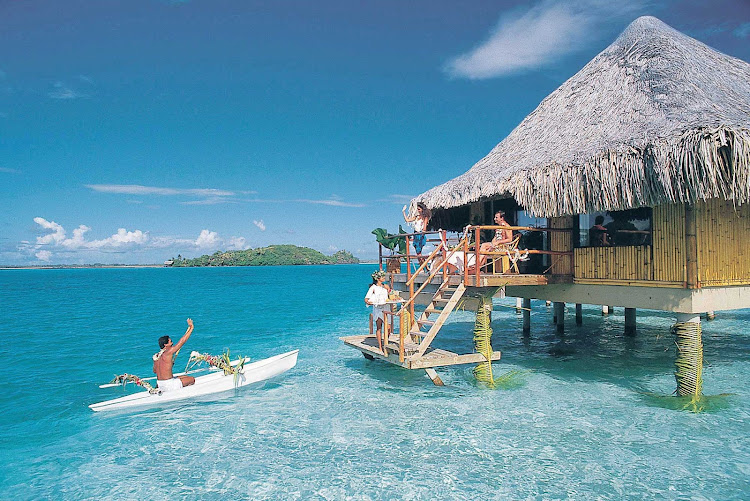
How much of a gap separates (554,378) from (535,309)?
1438 centimetres

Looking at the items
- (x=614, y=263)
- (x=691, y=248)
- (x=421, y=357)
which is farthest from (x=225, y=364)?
(x=691, y=248)

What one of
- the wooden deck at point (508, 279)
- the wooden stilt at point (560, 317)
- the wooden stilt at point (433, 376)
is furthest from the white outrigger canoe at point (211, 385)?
the wooden stilt at point (560, 317)

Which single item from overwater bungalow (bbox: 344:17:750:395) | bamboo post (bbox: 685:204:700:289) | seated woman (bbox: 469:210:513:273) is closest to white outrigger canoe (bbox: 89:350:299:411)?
overwater bungalow (bbox: 344:17:750:395)

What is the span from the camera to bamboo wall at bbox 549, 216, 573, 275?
11.0 meters

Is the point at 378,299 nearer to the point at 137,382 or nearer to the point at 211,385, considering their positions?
the point at 211,385

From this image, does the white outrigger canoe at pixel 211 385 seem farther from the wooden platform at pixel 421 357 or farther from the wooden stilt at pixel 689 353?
the wooden stilt at pixel 689 353

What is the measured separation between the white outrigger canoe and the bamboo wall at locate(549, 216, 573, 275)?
21.0 ft

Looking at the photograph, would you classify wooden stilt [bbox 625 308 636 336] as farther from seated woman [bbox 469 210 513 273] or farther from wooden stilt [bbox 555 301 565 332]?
seated woman [bbox 469 210 513 273]

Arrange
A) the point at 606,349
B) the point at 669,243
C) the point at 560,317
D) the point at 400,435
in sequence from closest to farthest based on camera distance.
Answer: the point at 400,435, the point at 669,243, the point at 606,349, the point at 560,317

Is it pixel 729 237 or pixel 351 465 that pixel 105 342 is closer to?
pixel 351 465

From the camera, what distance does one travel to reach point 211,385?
35.4 feet

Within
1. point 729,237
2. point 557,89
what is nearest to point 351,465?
point 729,237

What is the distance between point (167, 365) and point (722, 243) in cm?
1064

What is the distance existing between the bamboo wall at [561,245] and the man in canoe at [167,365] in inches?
305
